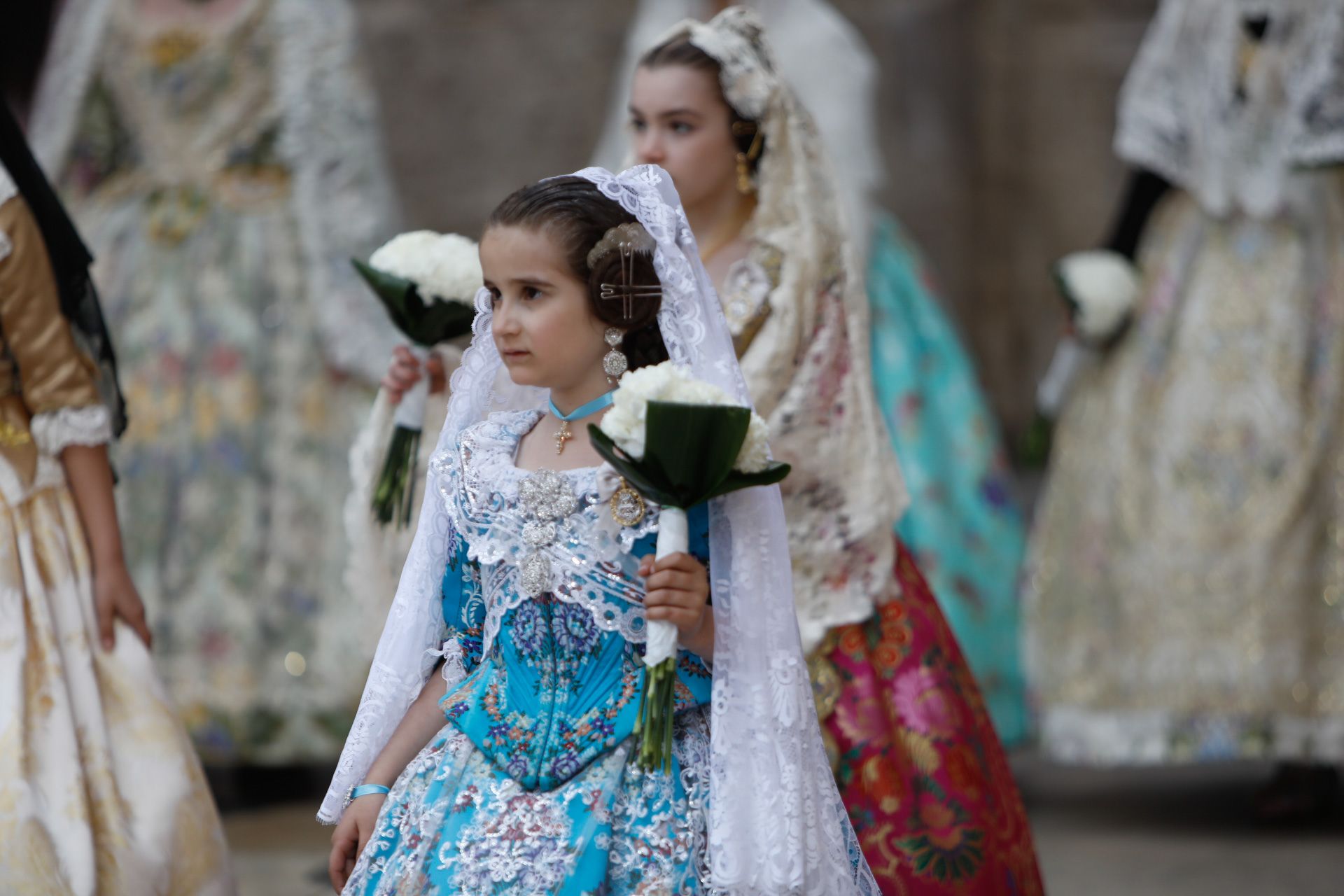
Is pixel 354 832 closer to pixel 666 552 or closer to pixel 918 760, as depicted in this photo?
pixel 666 552

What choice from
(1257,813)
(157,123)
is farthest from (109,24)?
(1257,813)

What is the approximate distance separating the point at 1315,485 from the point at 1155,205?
1090 millimetres

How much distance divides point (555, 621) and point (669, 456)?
381 millimetres

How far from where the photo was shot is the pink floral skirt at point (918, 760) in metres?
3.16

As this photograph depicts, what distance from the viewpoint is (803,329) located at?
3.43 meters

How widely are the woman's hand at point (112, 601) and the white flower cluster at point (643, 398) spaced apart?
1.41 meters

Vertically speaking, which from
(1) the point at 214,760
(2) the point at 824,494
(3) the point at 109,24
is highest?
(3) the point at 109,24

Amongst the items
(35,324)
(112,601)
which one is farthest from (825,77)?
(112,601)

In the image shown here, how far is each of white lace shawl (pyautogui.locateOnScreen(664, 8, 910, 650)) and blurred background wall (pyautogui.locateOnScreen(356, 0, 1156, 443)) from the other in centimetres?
520

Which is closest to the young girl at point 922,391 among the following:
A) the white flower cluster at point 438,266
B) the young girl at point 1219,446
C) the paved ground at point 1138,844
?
the young girl at point 1219,446

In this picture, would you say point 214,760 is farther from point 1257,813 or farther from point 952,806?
point 1257,813

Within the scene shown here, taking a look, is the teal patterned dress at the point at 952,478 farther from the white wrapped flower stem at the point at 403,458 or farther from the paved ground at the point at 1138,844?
the white wrapped flower stem at the point at 403,458

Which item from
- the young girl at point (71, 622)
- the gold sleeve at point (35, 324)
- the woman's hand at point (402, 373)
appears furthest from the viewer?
the woman's hand at point (402, 373)

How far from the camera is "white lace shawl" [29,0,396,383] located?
529cm
